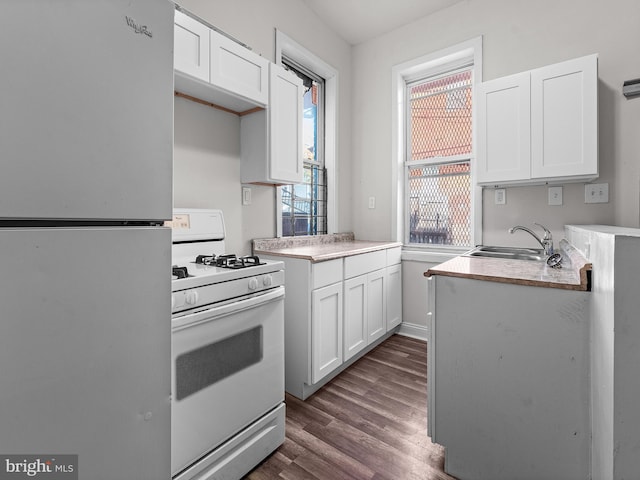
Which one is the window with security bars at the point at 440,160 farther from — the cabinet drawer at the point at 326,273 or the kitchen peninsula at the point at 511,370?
the kitchen peninsula at the point at 511,370

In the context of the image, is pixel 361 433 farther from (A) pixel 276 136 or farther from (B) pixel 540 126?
(B) pixel 540 126

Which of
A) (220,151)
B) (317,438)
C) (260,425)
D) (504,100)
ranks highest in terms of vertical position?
(504,100)

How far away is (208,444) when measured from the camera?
3.95 ft

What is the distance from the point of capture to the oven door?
1119 millimetres

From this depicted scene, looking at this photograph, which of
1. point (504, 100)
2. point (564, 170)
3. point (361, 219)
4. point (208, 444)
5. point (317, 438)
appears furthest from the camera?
point (361, 219)

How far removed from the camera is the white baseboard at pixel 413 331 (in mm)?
2891

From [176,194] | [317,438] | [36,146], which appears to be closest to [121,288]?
[36,146]

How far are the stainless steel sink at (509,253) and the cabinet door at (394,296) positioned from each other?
2.37 ft

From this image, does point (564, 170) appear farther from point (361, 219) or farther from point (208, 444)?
point (208, 444)

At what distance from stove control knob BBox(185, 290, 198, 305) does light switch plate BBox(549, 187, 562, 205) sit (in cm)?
246

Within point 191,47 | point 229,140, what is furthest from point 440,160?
point 191,47

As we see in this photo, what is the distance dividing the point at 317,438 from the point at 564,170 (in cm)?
215

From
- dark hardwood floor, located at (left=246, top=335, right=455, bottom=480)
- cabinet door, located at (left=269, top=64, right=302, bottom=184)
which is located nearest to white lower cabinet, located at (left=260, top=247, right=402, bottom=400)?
dark hardwood floor, located at (left=246, top=335, right=455, bottom=480)

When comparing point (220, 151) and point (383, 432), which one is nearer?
point (383, 432)
